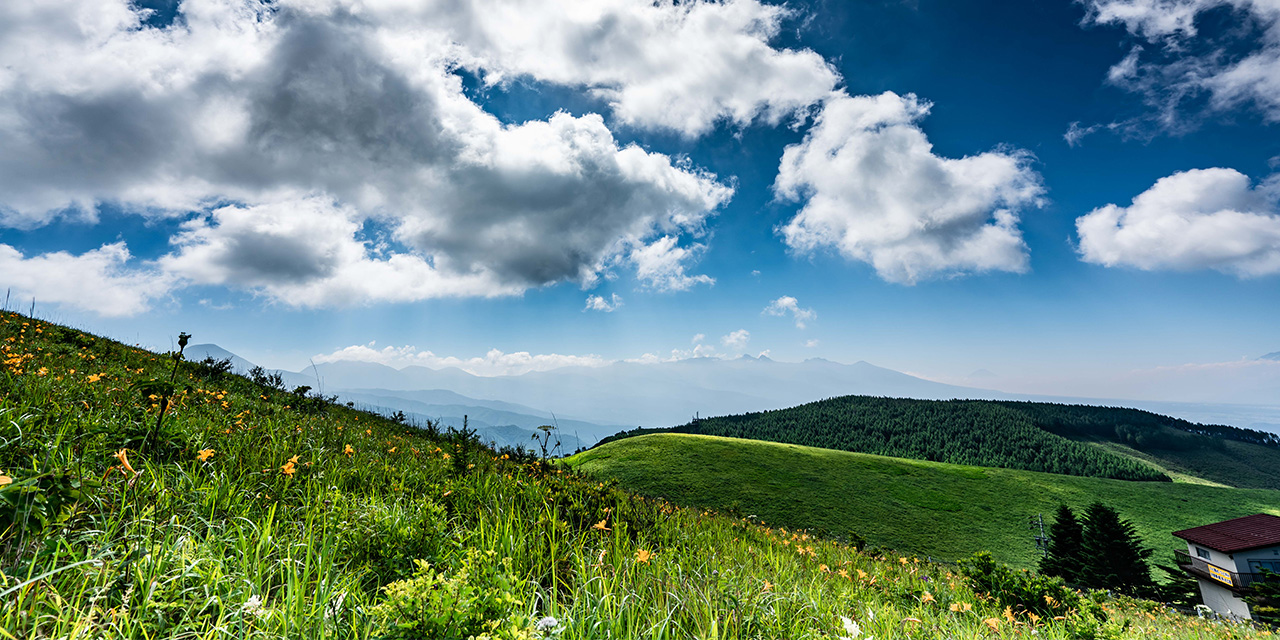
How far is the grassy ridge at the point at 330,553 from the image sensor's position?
2.01 metres

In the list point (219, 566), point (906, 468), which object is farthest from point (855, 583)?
point (906, 468)

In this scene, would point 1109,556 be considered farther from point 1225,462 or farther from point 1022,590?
point 1225,462

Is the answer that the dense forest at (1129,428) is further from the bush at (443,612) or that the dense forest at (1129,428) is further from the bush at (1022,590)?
the bush at (443,612)

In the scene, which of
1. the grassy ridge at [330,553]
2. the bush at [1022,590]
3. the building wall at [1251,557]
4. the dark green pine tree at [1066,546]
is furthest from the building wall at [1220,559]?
the bush at [1022,590]

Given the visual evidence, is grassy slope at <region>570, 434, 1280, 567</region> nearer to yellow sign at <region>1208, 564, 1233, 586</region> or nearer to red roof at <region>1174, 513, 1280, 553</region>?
yellow sign at <region>1208, 564, 1233, 586</region>

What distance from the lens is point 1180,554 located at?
39312 mm

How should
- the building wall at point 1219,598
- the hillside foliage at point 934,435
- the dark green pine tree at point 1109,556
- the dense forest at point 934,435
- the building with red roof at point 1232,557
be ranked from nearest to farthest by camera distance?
1. the building wall at point 1219,598
2. the building with red roof at point 1232,557
3. the dark green pine tree at point 1109,556
4. the hillside foliage at point 934,435
5. the dense forest at point 934,435

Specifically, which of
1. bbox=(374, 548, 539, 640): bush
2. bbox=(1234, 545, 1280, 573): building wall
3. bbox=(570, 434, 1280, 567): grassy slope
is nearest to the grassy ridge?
bbox=(374, 548, 539, 640): bush

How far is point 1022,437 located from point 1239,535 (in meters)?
97.6

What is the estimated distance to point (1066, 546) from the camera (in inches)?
1518

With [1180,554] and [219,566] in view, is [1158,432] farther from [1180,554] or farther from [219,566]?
[219,566]

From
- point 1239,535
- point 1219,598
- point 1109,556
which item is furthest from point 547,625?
point 1219,598

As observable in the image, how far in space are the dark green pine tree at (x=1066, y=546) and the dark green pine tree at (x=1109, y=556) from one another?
47 cm

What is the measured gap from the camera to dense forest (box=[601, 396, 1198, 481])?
331 feet
